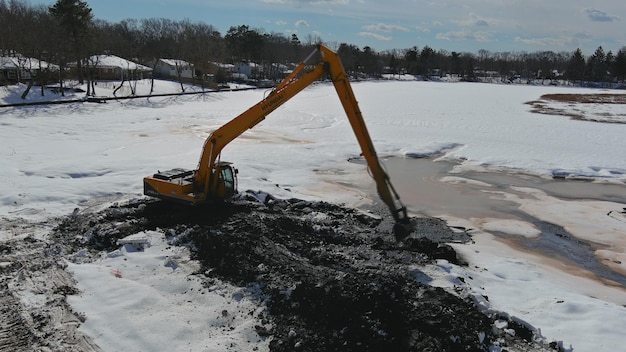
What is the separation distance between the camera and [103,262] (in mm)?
9258

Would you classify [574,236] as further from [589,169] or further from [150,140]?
[150,140]

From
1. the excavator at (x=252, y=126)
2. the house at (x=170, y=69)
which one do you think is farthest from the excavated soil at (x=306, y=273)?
the house at (x=170, y=69)

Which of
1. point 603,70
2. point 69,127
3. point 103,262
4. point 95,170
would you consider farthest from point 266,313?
point 603,70

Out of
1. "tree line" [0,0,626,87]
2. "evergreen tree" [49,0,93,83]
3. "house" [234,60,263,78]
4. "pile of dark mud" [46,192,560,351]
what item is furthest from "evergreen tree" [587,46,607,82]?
"pile of dark mud" [46,192,560,351]

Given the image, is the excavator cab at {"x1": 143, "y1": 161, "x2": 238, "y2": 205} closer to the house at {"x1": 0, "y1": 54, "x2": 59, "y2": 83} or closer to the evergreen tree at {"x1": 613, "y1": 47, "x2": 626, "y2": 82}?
the house at {"x1": 0, "y1": 54, "x2": 59, "y2": 83}

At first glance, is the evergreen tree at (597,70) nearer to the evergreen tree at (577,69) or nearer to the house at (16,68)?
the evergreen tree at (577,69)

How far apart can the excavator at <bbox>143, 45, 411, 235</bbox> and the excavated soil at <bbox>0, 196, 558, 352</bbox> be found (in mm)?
565

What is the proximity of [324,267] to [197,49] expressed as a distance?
201 ft

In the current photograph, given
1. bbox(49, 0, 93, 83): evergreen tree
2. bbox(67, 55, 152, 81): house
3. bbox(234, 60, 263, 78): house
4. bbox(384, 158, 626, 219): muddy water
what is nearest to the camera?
bbox(384, 158, 626, 219): muddy water

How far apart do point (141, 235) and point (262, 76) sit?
7586cm

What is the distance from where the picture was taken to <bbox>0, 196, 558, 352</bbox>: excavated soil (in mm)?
6777

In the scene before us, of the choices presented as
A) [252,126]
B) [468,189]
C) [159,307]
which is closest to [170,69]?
[468,189]

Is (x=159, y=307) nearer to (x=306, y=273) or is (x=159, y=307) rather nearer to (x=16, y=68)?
(x=306, y=273)

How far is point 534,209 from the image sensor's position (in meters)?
14.5
